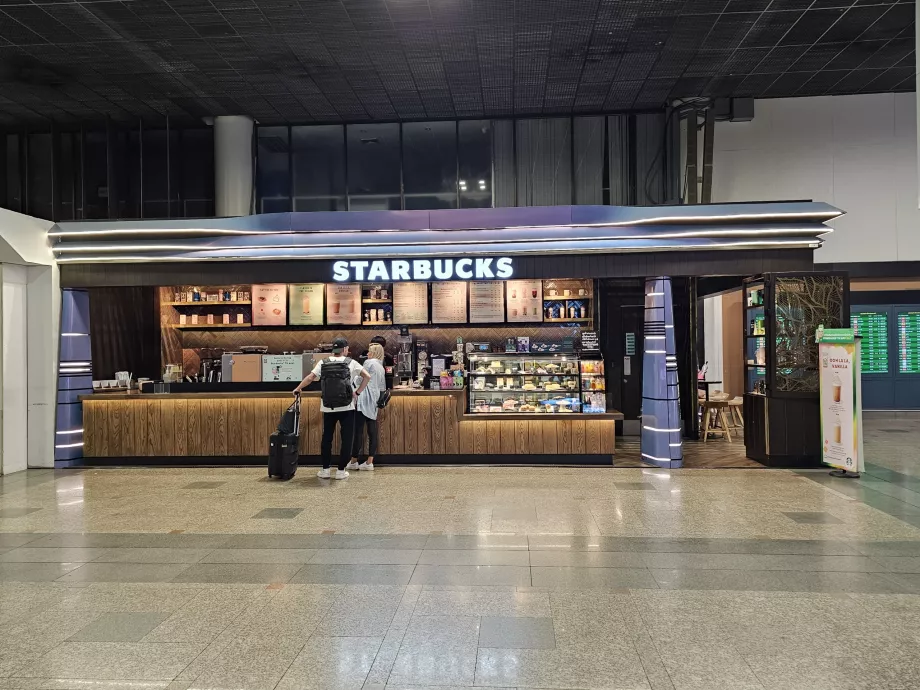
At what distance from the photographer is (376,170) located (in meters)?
Result: 10.4

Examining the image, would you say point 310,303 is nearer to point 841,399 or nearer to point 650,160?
point 650,160

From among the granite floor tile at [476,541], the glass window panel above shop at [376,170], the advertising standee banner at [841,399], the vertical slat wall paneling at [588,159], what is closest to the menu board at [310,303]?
the glass window panel above shop at [376,170]

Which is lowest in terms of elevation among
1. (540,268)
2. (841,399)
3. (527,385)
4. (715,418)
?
(715,418)

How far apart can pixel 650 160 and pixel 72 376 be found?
9.03 m

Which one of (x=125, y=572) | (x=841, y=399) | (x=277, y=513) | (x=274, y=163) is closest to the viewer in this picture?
(x=125, y=572)

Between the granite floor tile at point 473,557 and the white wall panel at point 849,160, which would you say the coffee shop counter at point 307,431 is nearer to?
the granite floor tile at point 473,557

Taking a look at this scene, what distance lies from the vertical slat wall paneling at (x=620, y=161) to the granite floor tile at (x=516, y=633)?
7734 mm

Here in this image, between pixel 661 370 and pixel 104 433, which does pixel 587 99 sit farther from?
pixel 104 433

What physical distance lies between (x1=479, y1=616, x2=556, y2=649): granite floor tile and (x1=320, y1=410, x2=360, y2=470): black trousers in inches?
177

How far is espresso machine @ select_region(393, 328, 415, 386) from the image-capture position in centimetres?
1027

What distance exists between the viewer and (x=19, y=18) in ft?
22.8

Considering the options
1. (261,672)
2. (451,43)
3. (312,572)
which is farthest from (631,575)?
(451,43)

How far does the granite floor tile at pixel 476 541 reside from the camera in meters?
5.05

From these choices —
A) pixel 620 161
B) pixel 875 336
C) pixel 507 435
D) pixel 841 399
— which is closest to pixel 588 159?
pixel 620 161
